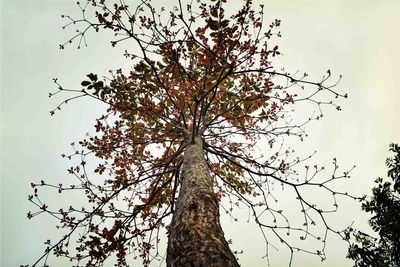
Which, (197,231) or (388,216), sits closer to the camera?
(197,231)

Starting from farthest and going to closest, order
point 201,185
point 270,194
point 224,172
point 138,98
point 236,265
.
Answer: point 224,172 < point 270,194 < point 138,98 < point 201,185 < point 236,265

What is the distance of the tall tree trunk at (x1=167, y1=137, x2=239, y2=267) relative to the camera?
1.56 meters

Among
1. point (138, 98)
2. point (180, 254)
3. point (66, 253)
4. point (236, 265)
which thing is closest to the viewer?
point (236, 265)

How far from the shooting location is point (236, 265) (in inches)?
59.9

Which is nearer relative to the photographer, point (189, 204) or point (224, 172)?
point (189, 204)

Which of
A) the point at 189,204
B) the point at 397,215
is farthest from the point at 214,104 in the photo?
the point at 397,215

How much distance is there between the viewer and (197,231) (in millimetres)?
1864

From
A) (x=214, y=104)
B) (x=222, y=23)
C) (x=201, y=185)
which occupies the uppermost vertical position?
(x=214, y=104)

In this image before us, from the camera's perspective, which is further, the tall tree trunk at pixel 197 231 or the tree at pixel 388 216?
the tree at pixel 388 216

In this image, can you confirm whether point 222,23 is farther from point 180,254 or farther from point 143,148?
point 143,148

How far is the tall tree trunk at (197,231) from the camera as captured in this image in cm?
156

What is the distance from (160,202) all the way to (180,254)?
142 inches

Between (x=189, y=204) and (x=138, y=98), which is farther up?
(x=138, y=98)

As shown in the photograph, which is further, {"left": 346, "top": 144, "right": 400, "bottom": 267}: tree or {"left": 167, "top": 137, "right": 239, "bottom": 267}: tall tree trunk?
{"left": 346, "top": 144, "right": 400, "bottom": 267}: tree
